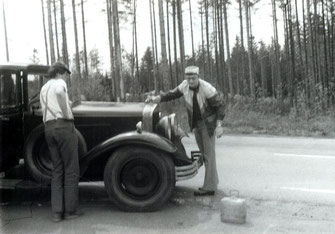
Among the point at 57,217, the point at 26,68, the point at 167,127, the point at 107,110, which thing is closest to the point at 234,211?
the point at 167,127

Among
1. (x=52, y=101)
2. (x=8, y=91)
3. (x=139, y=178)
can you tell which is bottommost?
(x=139, y=178)

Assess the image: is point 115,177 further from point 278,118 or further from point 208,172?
point 278,118

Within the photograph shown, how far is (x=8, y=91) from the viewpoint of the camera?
18.7ft

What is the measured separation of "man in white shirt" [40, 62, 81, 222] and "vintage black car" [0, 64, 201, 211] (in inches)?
14.5

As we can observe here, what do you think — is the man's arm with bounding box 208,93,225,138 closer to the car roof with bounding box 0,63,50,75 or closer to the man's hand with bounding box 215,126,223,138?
the man's hand with bounding box 215,126,223,138

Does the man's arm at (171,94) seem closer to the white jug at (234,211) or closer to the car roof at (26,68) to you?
the car roof at (26,68)

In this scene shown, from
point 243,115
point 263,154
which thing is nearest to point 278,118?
point 243,115

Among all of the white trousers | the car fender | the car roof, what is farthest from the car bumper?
the car roof

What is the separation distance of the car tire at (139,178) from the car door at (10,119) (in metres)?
1.37

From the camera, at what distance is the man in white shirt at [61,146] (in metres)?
4.99

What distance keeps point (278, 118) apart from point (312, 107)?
1.64 m

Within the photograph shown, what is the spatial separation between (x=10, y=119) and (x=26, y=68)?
76 centimetres

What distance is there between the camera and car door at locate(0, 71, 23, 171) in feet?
18.3

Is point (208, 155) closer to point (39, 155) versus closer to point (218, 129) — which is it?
point (218, 129)
